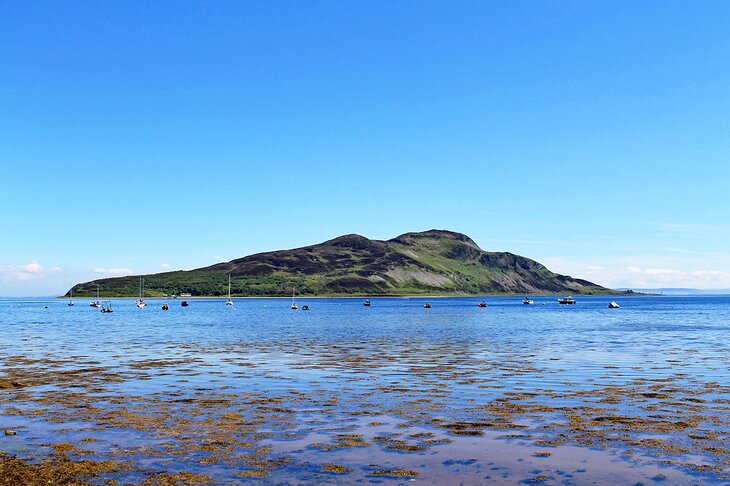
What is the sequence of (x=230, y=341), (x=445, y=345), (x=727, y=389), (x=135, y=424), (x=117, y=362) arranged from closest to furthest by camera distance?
(x=135, y=424), (x=727, y=389), (x=117, y=362), (x=445, y=345), (x=230, y=341)

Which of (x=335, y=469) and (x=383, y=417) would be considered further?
(x=383, y=417)

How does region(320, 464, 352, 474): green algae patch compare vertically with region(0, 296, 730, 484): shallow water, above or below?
below

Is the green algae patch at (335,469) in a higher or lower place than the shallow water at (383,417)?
lower

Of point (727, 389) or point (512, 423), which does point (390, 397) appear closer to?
point (512, 423)

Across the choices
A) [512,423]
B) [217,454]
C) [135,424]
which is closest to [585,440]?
[512,423]

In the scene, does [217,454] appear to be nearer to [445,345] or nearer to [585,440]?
[585,440]

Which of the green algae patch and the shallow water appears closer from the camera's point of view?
the green algae patch

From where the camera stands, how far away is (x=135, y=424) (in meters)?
26.6

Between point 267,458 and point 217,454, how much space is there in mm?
1805

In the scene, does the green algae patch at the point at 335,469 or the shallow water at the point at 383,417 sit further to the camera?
the shallow water at the point at 383,417

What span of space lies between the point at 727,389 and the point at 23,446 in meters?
35.6

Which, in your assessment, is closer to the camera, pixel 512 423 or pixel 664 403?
pixel 512 423

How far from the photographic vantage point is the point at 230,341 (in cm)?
8194

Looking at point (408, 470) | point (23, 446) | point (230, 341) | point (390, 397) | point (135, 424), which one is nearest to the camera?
point (408, 470)
